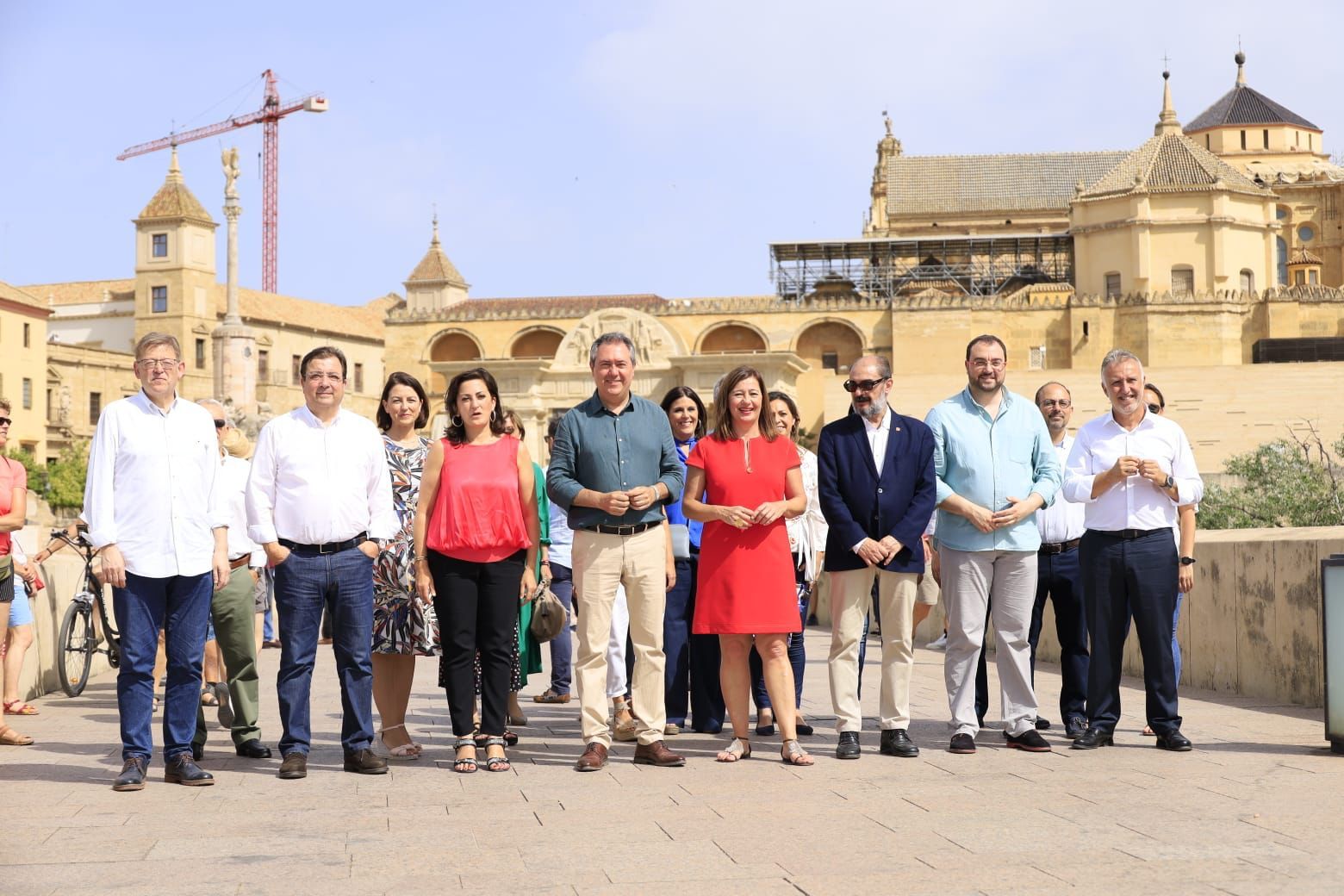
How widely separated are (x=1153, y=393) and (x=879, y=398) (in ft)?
8.16

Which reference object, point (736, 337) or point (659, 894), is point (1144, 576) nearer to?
point (659, 894)

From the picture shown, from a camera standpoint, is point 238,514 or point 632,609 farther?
point 238,514

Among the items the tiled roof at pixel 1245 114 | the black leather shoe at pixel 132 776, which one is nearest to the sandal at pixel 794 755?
the black leather shoe at pixel 132 776

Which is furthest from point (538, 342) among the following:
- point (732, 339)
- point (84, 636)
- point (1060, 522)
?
point (1060, 522)

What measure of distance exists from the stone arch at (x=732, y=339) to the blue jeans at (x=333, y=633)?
5862 centimetres

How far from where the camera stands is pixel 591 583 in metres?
7.05

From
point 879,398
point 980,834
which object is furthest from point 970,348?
point 980,834

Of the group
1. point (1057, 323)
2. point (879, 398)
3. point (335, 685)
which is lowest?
point (335, 685)

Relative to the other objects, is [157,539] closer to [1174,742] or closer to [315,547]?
[315,547]

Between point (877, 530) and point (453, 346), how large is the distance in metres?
61.5

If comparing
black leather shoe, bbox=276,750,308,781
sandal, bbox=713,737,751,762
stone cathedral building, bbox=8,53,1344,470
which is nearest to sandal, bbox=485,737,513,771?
black leather shoe, bbox=276,750,308,781

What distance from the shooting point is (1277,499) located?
1775cm

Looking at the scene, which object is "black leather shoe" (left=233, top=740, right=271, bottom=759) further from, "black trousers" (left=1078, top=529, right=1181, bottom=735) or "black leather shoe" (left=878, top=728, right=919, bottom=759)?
"black trousers" (left=1078, top=529, right=1181, bottom=735)

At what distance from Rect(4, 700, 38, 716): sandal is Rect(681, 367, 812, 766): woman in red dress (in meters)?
4.38
